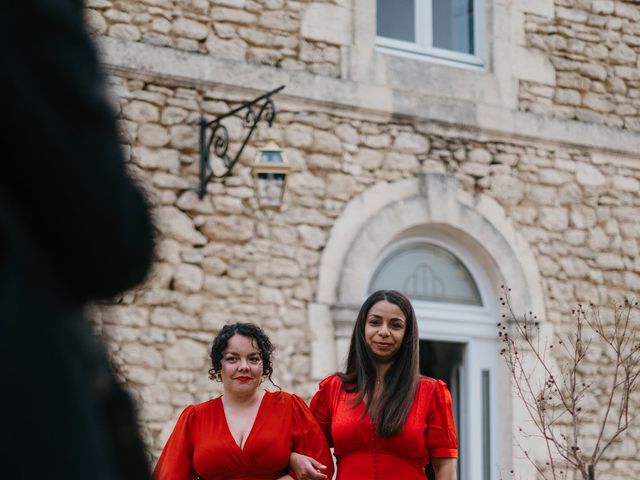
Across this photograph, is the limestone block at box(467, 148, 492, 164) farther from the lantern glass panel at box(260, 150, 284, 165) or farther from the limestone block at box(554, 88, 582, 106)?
the lantern glass panel at box(260, 150, 284, 165)

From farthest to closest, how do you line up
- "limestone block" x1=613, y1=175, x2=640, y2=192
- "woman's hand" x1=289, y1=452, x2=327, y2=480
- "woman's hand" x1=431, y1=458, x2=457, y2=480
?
"limestone block" x1=613, y1=175, x2=640, y2=192 < "woman's hand" x1=431, y1=458, x2=457, y2=480 < "woman's hand" x1=289, y1=452, x2=327, y2=480

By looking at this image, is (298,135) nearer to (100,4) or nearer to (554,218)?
(100,4)

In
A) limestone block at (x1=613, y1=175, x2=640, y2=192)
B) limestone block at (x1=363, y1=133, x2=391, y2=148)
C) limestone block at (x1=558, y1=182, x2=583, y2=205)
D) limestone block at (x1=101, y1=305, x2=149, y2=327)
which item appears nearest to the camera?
limestone block at (x1=101, y1=305, x2=149, y2=327)

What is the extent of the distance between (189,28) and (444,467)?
158 inches

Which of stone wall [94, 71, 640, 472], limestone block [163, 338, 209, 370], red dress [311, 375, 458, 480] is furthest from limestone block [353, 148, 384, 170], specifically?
red dress [311, 375, 458, 480]

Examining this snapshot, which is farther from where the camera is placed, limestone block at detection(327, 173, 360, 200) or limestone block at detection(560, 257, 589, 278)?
limestone block at detection(560, 257, 589, 278)

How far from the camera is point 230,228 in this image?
7738 millimetres

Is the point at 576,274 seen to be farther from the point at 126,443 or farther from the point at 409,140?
the point at 126,443

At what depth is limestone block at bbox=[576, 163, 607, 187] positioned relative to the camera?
9.36 m

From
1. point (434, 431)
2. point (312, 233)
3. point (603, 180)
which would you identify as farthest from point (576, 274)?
point (434, 431)

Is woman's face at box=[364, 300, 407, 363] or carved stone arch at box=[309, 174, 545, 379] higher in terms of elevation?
carved stone arch at box=[309, 174, 545, 379]

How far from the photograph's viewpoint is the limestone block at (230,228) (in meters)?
7.68

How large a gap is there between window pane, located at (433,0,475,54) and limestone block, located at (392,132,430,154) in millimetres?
895

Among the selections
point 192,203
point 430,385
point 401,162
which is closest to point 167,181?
point 192,203
